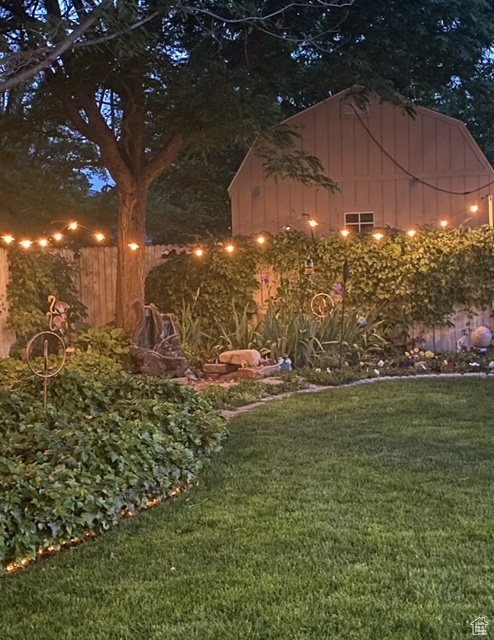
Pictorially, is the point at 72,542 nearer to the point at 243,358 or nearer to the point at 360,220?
the point at 243,358

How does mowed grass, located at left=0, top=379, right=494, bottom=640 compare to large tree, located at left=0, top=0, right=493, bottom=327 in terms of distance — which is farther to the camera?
large tree, located at left=0, top=0, right=493, bottom=327

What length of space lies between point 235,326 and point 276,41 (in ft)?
12.1

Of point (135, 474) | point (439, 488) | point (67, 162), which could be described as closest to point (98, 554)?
point (135, 474)

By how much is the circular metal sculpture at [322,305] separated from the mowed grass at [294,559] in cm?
483

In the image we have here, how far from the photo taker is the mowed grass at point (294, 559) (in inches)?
91.4

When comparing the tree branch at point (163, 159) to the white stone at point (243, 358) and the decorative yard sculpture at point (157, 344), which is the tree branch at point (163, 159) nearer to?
the decorative yard sculpture at point (157, 344)

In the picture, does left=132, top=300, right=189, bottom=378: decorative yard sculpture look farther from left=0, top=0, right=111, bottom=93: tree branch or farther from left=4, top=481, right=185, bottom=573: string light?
left=4, top=481, right=185, bottom=573: string light

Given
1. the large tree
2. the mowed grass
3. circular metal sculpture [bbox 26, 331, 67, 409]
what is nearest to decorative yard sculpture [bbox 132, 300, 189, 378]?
the large tree

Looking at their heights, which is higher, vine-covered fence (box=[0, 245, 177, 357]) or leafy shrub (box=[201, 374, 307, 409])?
vine-covered fence (box=[0, 245, 177, 357])

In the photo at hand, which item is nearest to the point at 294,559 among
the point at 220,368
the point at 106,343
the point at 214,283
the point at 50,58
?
the point at 50,58

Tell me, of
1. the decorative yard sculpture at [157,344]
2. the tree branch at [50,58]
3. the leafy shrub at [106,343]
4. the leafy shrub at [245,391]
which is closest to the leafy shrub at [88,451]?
the leafy shrub at [245,391]

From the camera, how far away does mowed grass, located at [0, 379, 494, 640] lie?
232cm

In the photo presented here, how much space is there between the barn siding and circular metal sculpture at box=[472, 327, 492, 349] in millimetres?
2820

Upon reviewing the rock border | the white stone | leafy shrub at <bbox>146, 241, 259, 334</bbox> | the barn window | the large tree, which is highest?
the large tree
